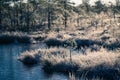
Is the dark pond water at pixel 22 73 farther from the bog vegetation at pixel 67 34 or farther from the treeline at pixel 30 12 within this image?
the treeline at pixel 30 12

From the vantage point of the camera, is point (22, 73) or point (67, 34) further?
point (67, 34)

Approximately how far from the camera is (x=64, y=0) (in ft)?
210

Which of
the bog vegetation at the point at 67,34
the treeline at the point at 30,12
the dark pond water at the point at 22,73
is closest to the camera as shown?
the dark pond water at the point at 22,73

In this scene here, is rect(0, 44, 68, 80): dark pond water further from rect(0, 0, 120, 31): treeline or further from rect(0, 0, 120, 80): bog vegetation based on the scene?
rect(0, 0, 120, 31): treeline

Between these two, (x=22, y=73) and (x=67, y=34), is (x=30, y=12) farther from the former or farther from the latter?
(x=22, y=73)

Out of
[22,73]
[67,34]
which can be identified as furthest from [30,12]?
[22,73]

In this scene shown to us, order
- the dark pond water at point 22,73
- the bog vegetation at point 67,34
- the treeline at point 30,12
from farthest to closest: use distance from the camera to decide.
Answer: the treeline at point 30,12
the bog vegetation at point 67,34
the dark pond water at point 22,73

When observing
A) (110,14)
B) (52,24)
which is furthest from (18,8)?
(110,14)

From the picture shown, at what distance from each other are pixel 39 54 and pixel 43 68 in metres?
3.32

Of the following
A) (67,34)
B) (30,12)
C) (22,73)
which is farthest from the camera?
(30,12)

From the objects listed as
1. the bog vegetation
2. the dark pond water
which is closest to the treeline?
the bog vegetation

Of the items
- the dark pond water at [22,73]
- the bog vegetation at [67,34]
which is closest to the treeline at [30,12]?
the bog vegetation at [67,34]

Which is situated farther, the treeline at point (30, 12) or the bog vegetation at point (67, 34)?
the treeline at point (30, 12)

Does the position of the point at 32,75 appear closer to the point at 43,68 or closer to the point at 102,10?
the point at 43,68
